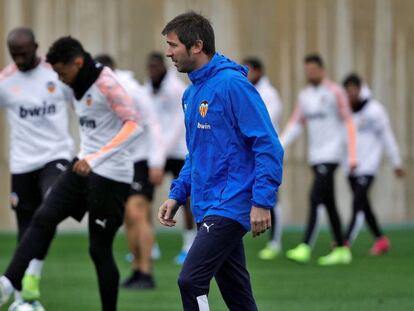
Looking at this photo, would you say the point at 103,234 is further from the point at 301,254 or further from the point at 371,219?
the point at 371,219

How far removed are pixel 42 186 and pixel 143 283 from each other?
6.74 feet

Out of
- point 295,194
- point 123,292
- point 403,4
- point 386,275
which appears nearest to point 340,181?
point 295,194

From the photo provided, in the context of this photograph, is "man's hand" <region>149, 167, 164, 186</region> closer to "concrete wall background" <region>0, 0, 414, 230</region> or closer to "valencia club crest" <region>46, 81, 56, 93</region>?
"valencia club crest" <region>46, 81, 56, 93</region>

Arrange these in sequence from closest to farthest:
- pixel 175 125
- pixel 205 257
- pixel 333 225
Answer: pixel 205 257 → pixel 333 225 → pixel 175 125

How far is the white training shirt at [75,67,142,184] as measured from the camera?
8.94 meters

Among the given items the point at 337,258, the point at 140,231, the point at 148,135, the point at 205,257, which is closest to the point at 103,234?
the point at 205,257

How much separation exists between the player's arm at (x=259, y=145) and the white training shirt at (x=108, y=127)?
7.35 feet

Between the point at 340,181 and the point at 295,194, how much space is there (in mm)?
767

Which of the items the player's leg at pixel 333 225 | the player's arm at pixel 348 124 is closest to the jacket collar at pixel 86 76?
the player's leg at pixel 333 225

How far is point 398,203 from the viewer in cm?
2033

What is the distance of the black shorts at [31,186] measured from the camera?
9.98 metres

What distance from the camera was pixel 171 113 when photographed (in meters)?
14.4

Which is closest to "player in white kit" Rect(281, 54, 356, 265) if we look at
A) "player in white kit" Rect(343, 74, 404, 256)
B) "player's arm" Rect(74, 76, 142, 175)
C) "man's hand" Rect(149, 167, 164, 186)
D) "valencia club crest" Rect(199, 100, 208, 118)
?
"player in white kit" Rect(343, 74, 404, 256)

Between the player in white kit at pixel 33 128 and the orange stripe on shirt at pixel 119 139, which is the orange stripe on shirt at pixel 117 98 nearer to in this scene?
the orange stripe on shirt at pixel 119 139
